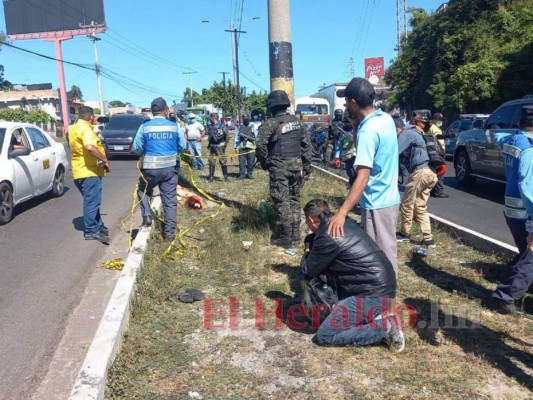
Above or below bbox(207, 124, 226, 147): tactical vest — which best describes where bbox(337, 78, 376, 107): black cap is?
above

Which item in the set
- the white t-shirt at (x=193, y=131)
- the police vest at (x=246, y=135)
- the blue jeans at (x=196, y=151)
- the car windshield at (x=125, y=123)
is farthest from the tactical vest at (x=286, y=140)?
the car windshield at (x=125, y=123)

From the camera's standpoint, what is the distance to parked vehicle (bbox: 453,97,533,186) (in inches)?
382

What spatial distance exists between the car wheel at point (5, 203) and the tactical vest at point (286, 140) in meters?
4.40

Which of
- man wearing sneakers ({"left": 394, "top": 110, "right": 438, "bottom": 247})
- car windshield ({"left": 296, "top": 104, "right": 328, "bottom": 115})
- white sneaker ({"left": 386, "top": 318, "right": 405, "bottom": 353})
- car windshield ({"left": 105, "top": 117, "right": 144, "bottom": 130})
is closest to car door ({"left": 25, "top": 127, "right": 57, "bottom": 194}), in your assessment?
man wearing sneakers ({"left": 394, "top": 110, "right": 438, "bottom": 247})

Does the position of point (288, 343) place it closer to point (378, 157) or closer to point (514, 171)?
point (378, 157)

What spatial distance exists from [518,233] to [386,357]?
1.86 meters

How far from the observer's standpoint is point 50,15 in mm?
47188

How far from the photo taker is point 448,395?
3.12 meters

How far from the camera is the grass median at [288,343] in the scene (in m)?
3.24

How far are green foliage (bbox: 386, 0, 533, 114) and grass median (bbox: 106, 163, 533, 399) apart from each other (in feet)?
65.0

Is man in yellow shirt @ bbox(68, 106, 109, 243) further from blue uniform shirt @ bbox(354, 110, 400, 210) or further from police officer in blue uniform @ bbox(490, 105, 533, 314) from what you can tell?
police officer in blue uniform @ bbox(490, 105, 533, 314)

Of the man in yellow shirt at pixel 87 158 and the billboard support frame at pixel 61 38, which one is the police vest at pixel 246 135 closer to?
the man in yellow shirt at pixel 87 158

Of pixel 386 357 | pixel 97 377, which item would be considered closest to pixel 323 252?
pixel 386 357

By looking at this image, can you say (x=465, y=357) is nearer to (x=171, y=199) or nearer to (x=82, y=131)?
(x=171, y=199)
